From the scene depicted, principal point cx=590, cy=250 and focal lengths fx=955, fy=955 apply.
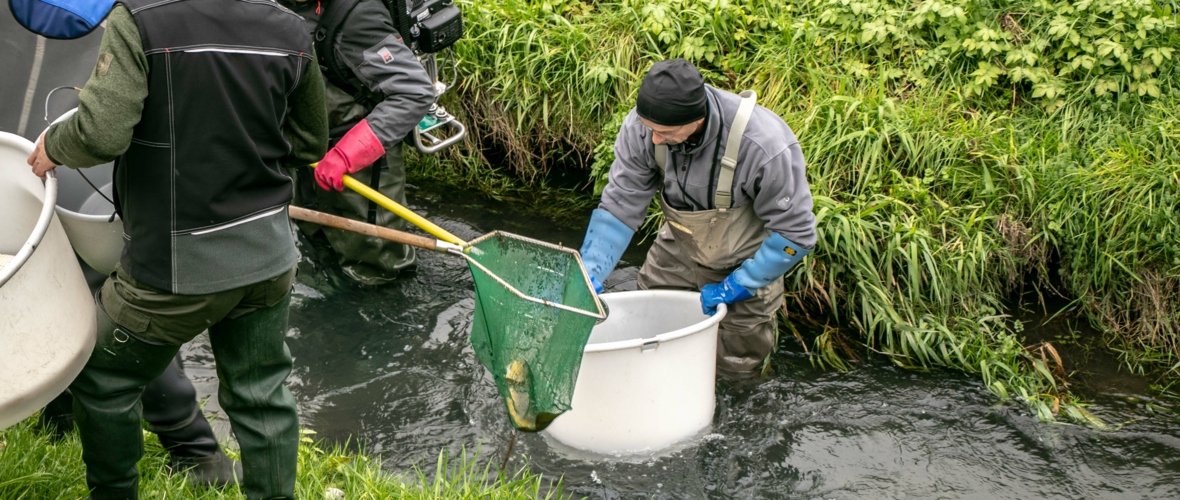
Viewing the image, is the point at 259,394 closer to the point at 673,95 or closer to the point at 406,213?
the point at 406,213

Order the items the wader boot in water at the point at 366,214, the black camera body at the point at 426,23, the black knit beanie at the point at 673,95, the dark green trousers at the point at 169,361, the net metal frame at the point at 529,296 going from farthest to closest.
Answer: the wader boot in water at the point at 366,214, the black camera body at the point at 426,23, the black knit beanie at the point at 673,95, the net metal frame at the point at 529,296, the dark green trousers at the point at 169,361

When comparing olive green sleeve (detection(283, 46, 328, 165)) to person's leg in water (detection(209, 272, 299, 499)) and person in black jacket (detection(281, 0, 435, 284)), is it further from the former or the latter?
person in black jacket (detection(281, 0, 435, 284))

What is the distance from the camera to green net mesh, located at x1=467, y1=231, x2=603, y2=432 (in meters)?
2.88

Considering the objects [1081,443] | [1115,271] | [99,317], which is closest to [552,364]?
[99,317]

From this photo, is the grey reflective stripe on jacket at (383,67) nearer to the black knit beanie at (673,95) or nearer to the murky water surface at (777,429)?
the murky water surface at (777,429)

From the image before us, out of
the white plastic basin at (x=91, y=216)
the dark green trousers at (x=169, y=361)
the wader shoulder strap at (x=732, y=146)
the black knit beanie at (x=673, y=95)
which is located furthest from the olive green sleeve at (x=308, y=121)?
the wader shoulder strap at (x=732, y=146)

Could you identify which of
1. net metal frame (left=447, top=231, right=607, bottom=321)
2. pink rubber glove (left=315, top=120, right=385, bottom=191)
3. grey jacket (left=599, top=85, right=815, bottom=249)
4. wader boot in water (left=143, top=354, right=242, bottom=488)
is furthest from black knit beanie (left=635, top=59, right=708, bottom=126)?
wader boot in water (left=143, top=354, right=242, bottom=488)

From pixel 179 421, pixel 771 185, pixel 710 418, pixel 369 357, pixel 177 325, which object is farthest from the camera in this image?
pixel 369 357

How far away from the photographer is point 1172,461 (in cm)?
373

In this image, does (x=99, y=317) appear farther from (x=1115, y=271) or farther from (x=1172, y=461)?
(x=1115, y=271)

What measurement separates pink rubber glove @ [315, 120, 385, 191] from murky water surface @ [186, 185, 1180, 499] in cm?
89

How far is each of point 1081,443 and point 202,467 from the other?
3279 millimetres

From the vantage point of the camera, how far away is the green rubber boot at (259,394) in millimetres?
2516

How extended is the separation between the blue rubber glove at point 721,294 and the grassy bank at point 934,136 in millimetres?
944
